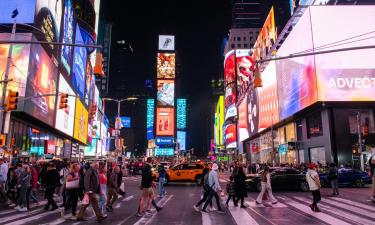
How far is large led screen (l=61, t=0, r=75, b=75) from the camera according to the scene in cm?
4750

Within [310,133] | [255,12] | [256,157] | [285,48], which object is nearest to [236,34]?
[255,12]

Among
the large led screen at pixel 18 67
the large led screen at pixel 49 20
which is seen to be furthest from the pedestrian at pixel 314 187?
the large led screen at pixel 49 20

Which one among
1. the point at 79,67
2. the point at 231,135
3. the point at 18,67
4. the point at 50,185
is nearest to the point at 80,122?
the point at 79,67

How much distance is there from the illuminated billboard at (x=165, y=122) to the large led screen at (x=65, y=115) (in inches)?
3827

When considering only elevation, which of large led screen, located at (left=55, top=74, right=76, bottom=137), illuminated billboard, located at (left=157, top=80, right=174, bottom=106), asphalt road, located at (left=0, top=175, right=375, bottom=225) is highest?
illuminated billboard, located at (left=157, top=80, right=174, bottom=106)

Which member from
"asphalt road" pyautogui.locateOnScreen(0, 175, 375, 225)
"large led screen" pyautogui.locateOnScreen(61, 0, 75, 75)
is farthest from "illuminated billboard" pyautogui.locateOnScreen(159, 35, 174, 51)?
"asphalt road" pyautogui.locateOnScreen(0, 175, 375, 225)

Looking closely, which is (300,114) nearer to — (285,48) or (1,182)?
(285,48)

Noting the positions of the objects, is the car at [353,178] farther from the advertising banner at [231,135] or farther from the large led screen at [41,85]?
the advertising banner at [231,135]

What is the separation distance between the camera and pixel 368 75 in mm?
37469

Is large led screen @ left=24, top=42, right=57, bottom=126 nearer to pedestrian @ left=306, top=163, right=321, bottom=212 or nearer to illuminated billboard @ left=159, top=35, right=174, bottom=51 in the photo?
pedestrian @ left=306, top=163, right=321, bottom=212

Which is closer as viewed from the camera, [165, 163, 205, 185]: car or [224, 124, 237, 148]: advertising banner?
[165, 163, 205, 185]: car

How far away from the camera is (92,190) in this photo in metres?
10.8

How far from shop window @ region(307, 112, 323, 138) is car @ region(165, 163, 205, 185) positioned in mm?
18382

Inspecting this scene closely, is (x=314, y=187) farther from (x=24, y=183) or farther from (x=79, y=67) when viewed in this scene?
(x=79, y=67)
